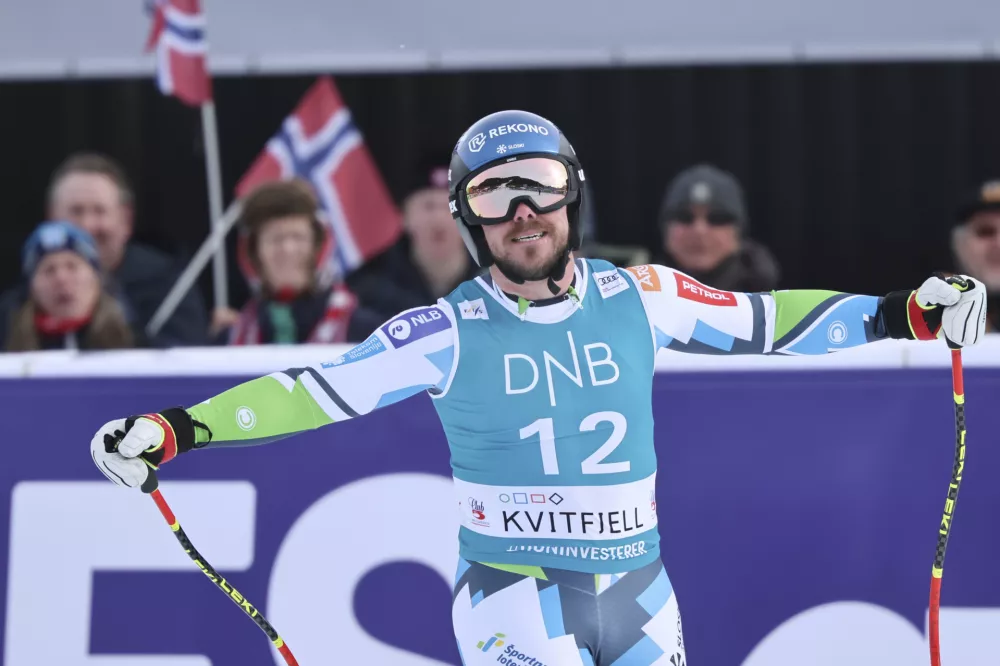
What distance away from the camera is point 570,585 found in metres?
3.20

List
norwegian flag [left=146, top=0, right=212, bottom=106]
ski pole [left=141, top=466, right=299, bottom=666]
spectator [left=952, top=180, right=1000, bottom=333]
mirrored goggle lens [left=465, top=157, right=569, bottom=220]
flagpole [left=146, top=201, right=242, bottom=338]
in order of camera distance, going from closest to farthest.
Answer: ski pole [left=141, top=466, right=299, bottom=666] < mirrored goggle lens [left=465, top=157, right=569, bottom=220] < spectator [left=952, top=180, right=1000, bottom=333] < flagpole [left=146, top=201, right=242, bottom=338] < norwegian flag [left=146, top=0, right=212, bottom=106]

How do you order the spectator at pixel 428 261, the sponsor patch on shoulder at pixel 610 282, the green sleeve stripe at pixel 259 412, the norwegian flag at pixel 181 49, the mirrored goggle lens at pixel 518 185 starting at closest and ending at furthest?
the green sleeve stripe at pixel 259 412 → the mirrored goggle lens at pixel 518 185 → the sponsor patch on shoulder at pixel 610 282 → the spectator at pixel 428 261 → the norwegian flag at pixel 181 49

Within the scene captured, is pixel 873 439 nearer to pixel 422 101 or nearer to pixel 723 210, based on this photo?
pixel 723 210

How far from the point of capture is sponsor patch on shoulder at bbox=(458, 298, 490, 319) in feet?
11.0

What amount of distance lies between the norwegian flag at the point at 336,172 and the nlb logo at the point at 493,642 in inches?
202

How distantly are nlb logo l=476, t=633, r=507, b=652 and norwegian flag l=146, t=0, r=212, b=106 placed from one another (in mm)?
5331

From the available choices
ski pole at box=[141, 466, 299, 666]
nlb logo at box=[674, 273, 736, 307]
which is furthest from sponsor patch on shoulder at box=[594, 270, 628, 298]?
ski pole at box=[141, 466, 299, 666]

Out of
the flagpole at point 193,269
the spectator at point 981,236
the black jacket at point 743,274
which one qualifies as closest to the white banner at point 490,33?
the flagpole at point 193,269

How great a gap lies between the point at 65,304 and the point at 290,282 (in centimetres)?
92

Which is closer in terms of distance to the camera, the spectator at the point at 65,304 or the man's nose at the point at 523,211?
the man's nose at the point at 523,211

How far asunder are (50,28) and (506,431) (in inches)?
279

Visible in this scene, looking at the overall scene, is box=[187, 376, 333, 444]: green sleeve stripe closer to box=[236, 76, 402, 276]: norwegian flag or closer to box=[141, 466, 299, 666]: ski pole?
box=[141, 466, 299, 666]: ski pole

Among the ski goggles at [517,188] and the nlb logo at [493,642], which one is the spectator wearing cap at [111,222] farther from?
the nlb logo at [493,642]

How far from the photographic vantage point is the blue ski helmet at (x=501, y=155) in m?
3.31
